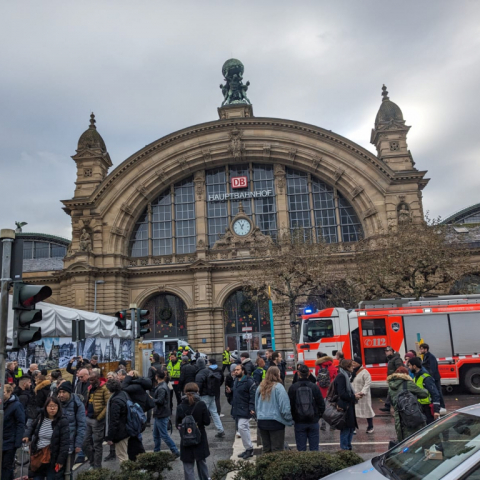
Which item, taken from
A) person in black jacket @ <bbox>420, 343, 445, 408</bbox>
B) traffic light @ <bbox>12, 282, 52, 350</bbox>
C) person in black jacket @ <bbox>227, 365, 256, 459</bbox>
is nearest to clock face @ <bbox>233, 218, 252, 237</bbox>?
person in black jacket @ <bbox>420, 343, 445, 408</bbox>

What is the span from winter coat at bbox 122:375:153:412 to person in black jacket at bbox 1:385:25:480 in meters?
1.91

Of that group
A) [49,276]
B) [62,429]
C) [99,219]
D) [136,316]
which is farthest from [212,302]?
[62,429]

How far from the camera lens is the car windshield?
435 centimetres

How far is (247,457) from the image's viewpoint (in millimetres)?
9766

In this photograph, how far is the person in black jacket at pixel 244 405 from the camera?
991 centimetres

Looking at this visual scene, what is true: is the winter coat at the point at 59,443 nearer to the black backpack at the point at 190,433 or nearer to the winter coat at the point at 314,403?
the black backpack at the point at 190,433

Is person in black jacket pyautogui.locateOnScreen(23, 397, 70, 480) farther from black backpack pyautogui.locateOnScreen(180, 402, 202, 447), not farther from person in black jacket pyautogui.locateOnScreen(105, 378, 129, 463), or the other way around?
black backpack pyautogui.locateOnScreen(180, 402, 202, 447)

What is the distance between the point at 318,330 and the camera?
20531 millimetres

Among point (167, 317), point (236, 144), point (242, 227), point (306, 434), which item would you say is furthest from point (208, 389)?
point (236, 144)

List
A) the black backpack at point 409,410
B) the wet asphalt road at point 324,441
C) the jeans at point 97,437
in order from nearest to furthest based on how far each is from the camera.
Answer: the black backpack at point 409,410 < the jeans at point 97,437 < the wet asphalt road at point 324,441

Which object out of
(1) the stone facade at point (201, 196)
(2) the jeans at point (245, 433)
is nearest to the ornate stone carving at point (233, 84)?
(1) the stone facade at point (201, 196)

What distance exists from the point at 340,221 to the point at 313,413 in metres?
31.8

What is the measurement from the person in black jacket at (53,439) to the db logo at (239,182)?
33448mm

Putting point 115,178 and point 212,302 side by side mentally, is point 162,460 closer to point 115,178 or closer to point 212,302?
point 212,302
